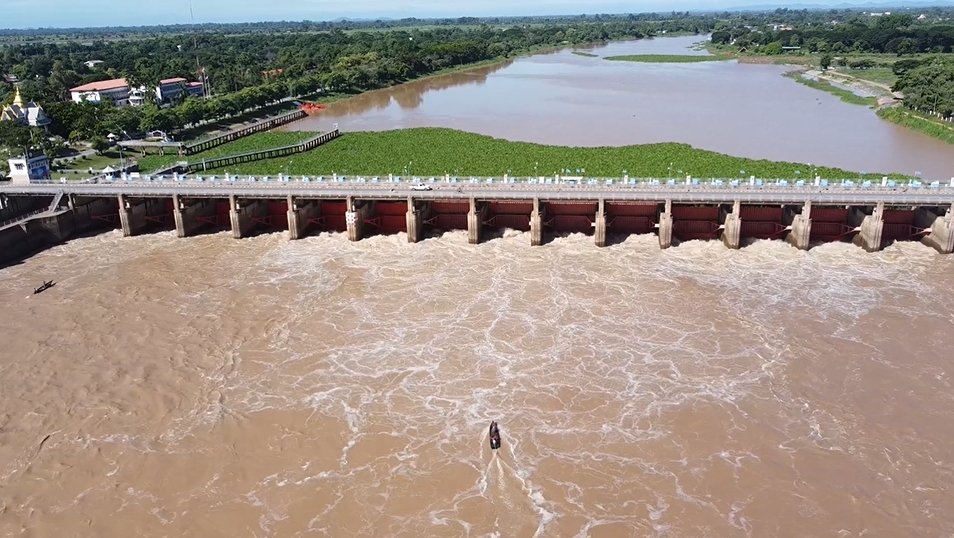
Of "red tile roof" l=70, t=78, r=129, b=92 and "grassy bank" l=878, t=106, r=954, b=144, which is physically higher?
"red tile roof" l=70, t=78, r=129, b=92

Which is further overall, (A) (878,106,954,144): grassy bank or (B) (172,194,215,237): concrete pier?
(A) (878,106,954,144): grassy bank

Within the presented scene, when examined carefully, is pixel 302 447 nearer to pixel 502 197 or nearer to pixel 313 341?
pixel 313 341

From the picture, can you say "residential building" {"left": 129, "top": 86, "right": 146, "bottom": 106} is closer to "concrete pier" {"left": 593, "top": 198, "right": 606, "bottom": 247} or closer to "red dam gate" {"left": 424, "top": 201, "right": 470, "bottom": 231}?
"red dam gate" {"left": 424, "top": 201, "right": 470, "bottom": 231}

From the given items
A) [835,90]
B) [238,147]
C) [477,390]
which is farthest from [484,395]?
[835,90]

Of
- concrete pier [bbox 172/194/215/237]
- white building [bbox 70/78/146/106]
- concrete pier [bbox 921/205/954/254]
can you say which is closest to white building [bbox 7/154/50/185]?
concrete pier [bbox 172/194/215/237]

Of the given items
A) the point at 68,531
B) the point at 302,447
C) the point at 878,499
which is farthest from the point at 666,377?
the point at 68,531

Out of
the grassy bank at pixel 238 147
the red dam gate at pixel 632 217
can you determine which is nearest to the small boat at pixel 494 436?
the red dam gate at pixel 632 217
